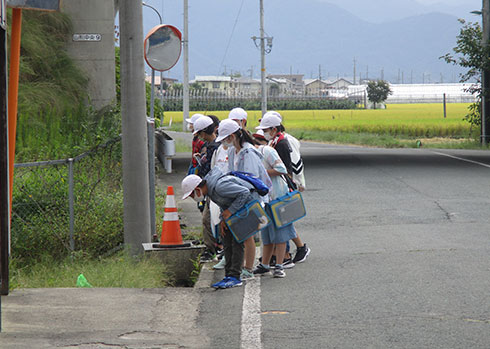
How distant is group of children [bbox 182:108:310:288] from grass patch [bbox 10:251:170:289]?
2.55 feet

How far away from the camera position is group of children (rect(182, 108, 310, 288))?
25.5 ft

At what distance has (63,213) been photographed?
32.5 ft

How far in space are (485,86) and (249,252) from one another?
23.8m

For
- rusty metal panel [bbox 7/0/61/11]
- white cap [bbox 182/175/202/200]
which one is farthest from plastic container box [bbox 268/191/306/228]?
rusty metal panel [bbox 7/0/61/11]

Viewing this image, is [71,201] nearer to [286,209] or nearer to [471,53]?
[286,209]

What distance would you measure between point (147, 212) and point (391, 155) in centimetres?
1767

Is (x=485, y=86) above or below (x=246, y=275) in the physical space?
above

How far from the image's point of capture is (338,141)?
131 feet

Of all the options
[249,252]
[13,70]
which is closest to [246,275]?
[249,252]

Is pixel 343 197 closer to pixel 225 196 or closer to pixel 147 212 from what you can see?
pixel 147 212

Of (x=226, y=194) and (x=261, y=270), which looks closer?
(x=226, y=194)

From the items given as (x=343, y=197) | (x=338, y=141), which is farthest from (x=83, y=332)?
(x=338, y=141)

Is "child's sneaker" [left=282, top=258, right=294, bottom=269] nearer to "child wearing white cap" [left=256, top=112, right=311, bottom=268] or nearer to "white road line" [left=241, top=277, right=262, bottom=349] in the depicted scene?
"child wearing white cap" [left=256, top=112, right=311, bottom=268]

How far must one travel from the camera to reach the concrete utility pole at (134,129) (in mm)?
9242
